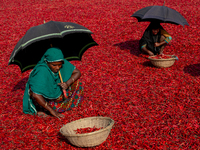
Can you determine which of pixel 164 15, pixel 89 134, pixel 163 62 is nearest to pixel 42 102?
pixel 89 134

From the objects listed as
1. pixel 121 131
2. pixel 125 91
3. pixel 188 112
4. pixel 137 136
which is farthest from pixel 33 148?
pixel 188 112

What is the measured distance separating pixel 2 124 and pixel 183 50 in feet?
23.7

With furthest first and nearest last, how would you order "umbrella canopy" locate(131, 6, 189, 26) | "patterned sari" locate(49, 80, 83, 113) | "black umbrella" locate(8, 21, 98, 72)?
"umbrella canopy" locate(131, 6, 189, 26) < "patterned sari" locate(49, 80, 83, 113) < "black umbrella" locate(8, 21, 98, 72)

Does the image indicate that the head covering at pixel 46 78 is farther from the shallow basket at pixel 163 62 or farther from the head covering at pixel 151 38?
the head covering at pixel 151 38

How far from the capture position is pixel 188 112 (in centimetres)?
468

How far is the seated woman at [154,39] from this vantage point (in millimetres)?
7486

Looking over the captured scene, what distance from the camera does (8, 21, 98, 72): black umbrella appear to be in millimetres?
3842

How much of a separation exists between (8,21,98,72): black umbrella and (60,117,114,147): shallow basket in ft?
5.87

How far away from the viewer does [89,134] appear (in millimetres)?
3289

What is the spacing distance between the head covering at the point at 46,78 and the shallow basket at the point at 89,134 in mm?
978

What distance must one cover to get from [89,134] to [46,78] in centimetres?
171

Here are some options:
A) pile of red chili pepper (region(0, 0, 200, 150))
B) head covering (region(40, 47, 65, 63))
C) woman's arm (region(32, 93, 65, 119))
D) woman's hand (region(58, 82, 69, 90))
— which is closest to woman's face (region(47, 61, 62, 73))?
head covering (region(40, 47, 65, 63))

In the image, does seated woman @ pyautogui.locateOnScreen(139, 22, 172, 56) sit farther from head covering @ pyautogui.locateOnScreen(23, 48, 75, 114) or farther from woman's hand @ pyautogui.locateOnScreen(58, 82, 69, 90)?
woman's hand @ pyautogui.locateOnScreen(58, 82, 69, 90)

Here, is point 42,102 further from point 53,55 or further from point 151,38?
point 151,38
